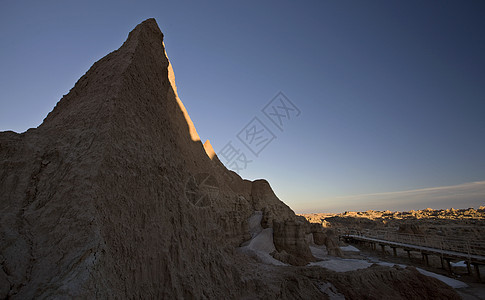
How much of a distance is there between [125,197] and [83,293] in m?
2.12

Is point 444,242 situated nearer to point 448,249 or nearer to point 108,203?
point 448,249

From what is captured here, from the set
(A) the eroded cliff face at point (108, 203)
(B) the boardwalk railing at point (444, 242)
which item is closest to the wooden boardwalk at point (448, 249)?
(B) the boardwalk railing at point (444, 242)

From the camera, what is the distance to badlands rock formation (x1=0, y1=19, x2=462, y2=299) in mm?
4074

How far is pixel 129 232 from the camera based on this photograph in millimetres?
5273

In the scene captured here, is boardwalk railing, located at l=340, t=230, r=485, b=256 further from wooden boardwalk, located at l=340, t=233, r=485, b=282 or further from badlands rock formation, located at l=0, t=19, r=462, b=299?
badlands rock formation, located at l=0, t=19, r=462, b=299

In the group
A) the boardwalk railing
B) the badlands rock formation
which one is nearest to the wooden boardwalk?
the boardwalk railing

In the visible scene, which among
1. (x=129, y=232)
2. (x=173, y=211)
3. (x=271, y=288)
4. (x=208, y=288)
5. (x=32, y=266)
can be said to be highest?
(x=173, y=211)

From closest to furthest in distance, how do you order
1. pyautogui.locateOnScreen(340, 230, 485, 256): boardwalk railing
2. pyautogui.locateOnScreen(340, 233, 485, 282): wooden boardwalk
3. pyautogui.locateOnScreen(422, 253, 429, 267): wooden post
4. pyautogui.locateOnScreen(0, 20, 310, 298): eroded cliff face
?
1. pyautogui.locateOnScreen(0, 20, 310, 298): eroded cliff face
2. pyautogui.locateOnScreen(340, 233, 485, 282): wooden boardwalk
3. pyautogui.locateOnScreen(340, 230, 485, 256): boardwalk railing
4. pyautogui.locateOnScreen(422, 253, 429, 267): wooden post

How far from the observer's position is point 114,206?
5141 mm

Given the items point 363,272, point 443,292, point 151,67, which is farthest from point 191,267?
point 443,292

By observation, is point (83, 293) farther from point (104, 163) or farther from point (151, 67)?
point (151, 67)

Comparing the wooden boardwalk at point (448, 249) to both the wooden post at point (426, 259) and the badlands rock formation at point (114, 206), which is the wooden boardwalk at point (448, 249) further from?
the badlands rock formation at point (114, 206)

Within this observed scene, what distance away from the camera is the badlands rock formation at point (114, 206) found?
160 inches

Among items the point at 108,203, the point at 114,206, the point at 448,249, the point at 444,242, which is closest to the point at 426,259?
the point at 448,249
